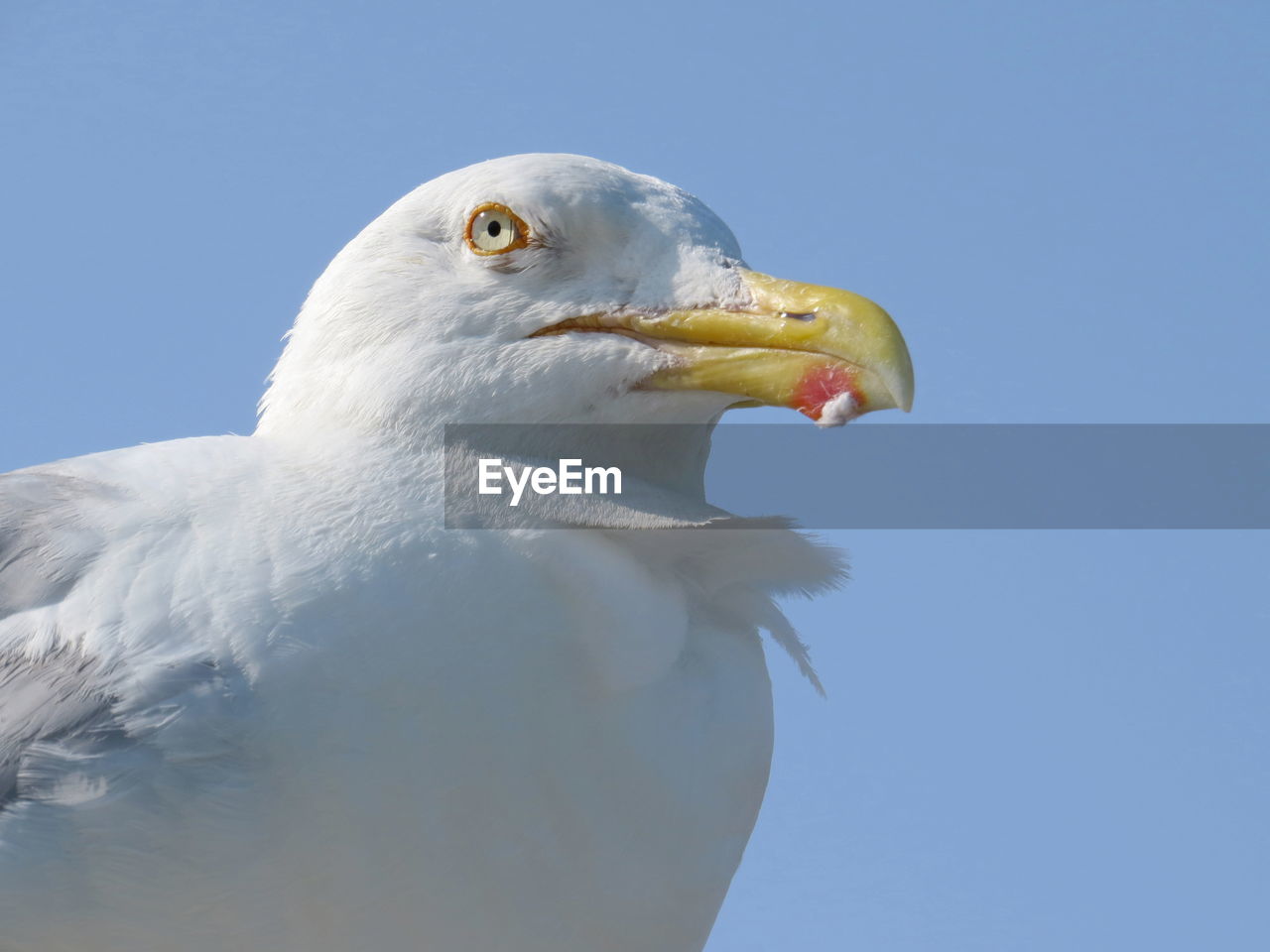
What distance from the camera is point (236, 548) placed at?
3.12m

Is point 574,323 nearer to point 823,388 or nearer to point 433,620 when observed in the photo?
point 823,388

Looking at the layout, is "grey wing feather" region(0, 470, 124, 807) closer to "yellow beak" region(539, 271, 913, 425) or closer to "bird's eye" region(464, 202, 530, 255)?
"bird's eye" region(464, 202, 530, 255)

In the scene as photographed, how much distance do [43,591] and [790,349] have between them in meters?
1.54

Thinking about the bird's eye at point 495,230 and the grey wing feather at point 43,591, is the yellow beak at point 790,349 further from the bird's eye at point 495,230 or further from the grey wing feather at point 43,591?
the grey wing feather at point 43,591

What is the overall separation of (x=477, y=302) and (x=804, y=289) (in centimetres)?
71

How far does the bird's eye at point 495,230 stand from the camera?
11.7 ft

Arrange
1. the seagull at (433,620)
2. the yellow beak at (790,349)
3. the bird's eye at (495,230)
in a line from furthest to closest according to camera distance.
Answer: the bird's eye at (495,230), the yellow beak at (790,349), the seagull at (433,620)

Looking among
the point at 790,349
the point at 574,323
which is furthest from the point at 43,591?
the point at 790,349

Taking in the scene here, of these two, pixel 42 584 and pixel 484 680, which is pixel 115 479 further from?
pixel 484 680

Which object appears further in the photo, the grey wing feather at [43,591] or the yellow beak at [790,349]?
the yellow beak at [790,349]

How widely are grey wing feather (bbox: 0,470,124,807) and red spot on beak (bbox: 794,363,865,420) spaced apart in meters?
1.39

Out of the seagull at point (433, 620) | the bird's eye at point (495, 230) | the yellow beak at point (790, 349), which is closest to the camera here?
the seagull at point (433, 620)

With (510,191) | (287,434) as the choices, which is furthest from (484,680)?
(510,191)

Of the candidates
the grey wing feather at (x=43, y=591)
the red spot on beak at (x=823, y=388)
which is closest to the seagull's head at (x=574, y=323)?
the red spot on beak at (x=823, y=388)
